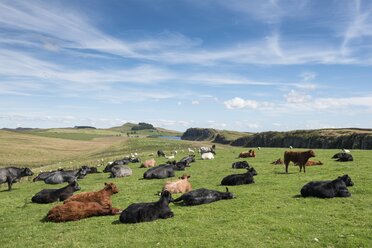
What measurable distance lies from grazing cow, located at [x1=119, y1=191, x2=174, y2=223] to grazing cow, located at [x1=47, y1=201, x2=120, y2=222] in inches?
66.0

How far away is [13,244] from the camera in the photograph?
12.9 metres

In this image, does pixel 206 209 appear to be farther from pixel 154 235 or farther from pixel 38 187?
pixel 38 187

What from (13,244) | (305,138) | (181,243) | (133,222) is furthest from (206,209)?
(305,138)

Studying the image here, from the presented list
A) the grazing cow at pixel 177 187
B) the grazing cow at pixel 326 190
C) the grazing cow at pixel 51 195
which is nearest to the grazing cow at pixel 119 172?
the grazing cow at pixel 51 195

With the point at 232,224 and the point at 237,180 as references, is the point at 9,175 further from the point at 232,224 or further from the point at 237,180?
the point at 232,224

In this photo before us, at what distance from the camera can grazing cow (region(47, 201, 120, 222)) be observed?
15.7 meters

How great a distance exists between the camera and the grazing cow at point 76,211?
15731 millimetres

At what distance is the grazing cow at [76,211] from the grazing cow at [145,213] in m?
1.68

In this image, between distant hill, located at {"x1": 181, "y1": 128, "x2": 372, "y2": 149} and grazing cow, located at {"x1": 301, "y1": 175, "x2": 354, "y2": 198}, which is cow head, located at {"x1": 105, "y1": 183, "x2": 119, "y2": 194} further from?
distant hill, located at {"x1": 181, "y1": 128, "x2": 372, "y2": 149}

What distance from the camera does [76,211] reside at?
15867 millimetres

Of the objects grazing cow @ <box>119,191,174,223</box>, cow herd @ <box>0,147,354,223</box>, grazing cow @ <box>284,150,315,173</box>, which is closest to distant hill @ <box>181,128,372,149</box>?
grazing cow @ <box>284,150,315,173</box>

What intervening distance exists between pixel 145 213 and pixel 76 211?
345 centimetres

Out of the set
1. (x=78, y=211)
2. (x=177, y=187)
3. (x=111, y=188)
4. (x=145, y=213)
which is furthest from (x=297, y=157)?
(x=78, y=211)

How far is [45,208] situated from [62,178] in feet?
38.9
